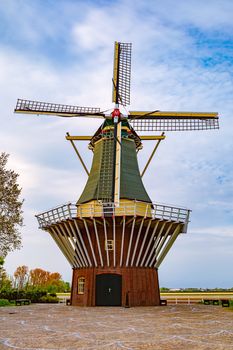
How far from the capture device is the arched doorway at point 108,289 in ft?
68.5

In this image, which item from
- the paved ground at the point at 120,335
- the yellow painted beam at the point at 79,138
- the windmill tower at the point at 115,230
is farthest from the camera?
the yellow painted beam at the point at 79,138

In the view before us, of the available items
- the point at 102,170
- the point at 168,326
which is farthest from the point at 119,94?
the point at 168,326

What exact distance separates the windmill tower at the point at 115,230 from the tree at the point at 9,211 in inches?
67.2

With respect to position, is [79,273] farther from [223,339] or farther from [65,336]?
[223,339]

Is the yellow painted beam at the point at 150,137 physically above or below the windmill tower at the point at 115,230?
above

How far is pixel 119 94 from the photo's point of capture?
26.2 metres

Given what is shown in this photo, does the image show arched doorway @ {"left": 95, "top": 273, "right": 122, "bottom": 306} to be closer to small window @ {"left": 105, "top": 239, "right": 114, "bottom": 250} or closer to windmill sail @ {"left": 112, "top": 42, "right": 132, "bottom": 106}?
small window @ {"left": 105, "top": 239, "right": 114, "bottom": 250}

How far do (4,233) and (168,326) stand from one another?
14.2 m

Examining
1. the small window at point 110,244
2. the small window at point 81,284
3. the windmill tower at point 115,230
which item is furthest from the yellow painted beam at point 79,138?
the small window at point 81,284

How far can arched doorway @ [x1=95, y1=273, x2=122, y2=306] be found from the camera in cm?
2089

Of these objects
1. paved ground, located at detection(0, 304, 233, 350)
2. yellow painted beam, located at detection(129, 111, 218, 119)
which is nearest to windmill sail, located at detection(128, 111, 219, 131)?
yellow painted beam, located at detection(129, 111, 218, 119)

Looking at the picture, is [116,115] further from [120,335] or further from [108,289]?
[120,335]

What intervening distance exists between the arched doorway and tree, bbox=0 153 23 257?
5.85m

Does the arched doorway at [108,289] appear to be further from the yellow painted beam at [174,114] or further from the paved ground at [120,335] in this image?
the yellow painted beam at [174,114]
